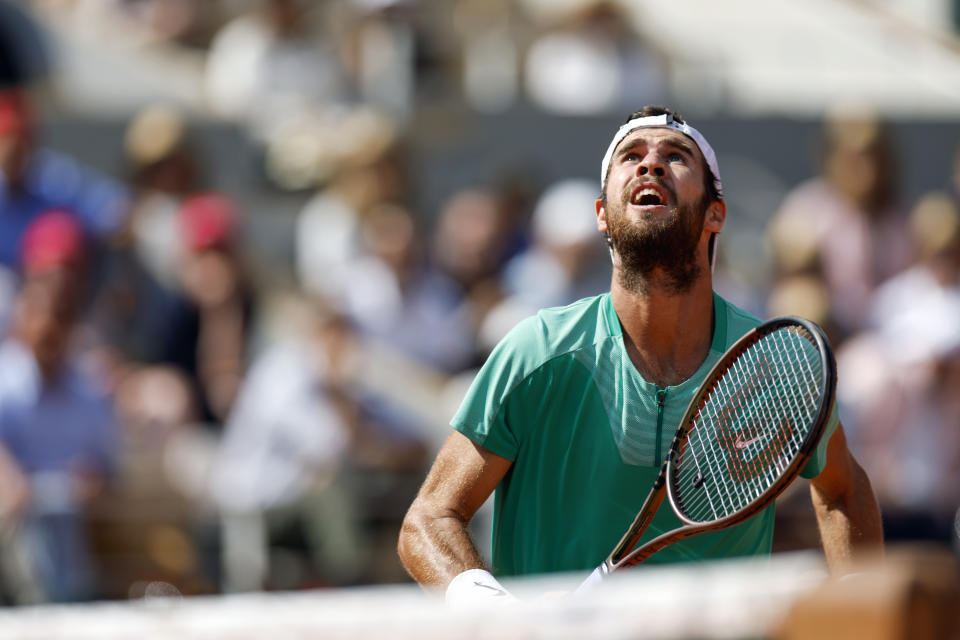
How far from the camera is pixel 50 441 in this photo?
7031 millimetres

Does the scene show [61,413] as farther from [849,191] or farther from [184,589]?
[849,191]

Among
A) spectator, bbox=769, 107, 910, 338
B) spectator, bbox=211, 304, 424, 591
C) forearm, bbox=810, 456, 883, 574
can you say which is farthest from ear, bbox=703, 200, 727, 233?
spectator, bbox=769, 107, 910, 338

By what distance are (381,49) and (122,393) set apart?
10.7ft

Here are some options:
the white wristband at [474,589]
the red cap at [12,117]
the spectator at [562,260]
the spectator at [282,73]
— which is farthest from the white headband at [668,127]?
the spectator at [282,73]

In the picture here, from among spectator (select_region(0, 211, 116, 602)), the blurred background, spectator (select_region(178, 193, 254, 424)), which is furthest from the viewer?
spectator (select_region(178, 193, 254, 424))

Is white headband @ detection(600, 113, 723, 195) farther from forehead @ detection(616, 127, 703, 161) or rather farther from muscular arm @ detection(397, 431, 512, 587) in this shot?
muscular arm @ detection(397, 431, 512, 587)

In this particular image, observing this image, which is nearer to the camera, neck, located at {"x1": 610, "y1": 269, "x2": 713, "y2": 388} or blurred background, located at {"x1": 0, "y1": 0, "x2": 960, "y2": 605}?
neck, located at {"x1": 610, "y1": 269, "x2": 713, "y2": 388}

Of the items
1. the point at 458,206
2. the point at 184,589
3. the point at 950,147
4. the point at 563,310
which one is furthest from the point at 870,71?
the point at 563,310

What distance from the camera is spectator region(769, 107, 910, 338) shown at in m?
8.62

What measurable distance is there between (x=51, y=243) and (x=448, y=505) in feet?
14.1

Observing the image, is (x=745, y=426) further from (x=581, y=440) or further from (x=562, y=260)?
(x=562, y=260)

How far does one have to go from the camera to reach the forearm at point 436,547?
11.7 ft

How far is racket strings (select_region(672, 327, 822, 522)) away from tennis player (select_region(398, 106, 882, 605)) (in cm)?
9

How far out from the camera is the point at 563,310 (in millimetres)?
3857
